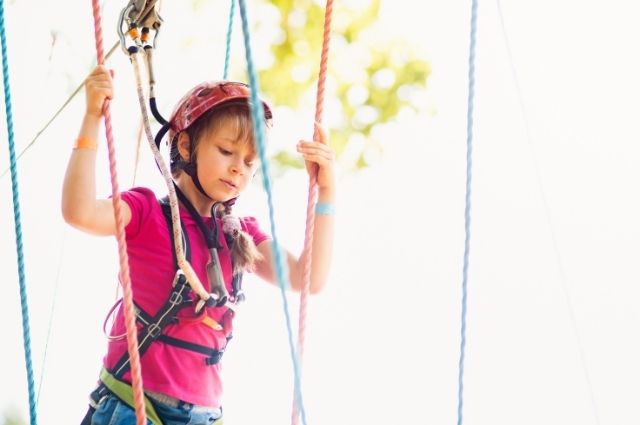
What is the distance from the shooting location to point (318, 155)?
98 cm

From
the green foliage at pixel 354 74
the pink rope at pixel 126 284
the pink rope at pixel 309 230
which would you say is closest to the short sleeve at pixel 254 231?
the pink rope at pixel 309 230

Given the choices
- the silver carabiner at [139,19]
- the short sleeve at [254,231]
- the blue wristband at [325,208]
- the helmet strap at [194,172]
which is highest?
the silver carabiner at [139,19]

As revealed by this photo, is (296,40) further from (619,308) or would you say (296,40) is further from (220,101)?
(220,101)

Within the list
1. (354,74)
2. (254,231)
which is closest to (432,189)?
(354,74)

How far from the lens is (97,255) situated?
204 cm

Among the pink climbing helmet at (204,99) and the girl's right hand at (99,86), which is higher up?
the pink climbing helmet at (204,99)

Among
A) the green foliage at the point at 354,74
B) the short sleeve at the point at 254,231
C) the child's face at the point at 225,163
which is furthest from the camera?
the green foliage at the point at 354,74

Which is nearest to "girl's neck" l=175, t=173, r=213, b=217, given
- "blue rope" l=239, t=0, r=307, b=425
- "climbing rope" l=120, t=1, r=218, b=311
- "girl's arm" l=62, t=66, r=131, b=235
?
"climbing rope" l=120, t=1, r=218, b=311

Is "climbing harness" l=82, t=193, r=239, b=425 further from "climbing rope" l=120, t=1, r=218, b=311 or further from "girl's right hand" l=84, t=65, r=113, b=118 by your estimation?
"girl's right hand" l=84, t=65, r=113, b=118

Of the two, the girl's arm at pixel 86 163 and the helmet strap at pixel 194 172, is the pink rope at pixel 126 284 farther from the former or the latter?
the helmet strap at pixel 194 172

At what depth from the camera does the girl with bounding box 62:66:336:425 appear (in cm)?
92

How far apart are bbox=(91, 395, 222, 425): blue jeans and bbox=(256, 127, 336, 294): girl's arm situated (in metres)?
0.24

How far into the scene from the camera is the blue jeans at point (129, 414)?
959 mm

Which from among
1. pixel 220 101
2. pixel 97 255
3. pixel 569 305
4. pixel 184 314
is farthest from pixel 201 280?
pixel 569 305
